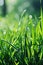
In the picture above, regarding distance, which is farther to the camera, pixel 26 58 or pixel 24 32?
pixel 24 32

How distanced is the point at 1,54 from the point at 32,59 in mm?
228

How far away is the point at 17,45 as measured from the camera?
220 centimetres

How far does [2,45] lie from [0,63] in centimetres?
16

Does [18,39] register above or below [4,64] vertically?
above

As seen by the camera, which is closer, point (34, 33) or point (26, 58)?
point (26, 58)

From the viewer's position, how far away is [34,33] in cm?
232

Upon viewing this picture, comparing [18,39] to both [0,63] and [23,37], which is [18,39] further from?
[0,63]

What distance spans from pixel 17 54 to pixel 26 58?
0.07 metres

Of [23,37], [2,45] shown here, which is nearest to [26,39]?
[23,37]

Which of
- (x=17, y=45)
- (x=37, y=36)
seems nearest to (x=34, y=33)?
(x=37, y=36)

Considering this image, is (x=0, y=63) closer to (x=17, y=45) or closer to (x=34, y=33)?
(x=17, y=45)

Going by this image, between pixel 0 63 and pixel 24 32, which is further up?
pixel 24 32

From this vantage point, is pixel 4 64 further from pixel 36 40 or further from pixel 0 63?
pixel 36 40

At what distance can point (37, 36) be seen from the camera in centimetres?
229
